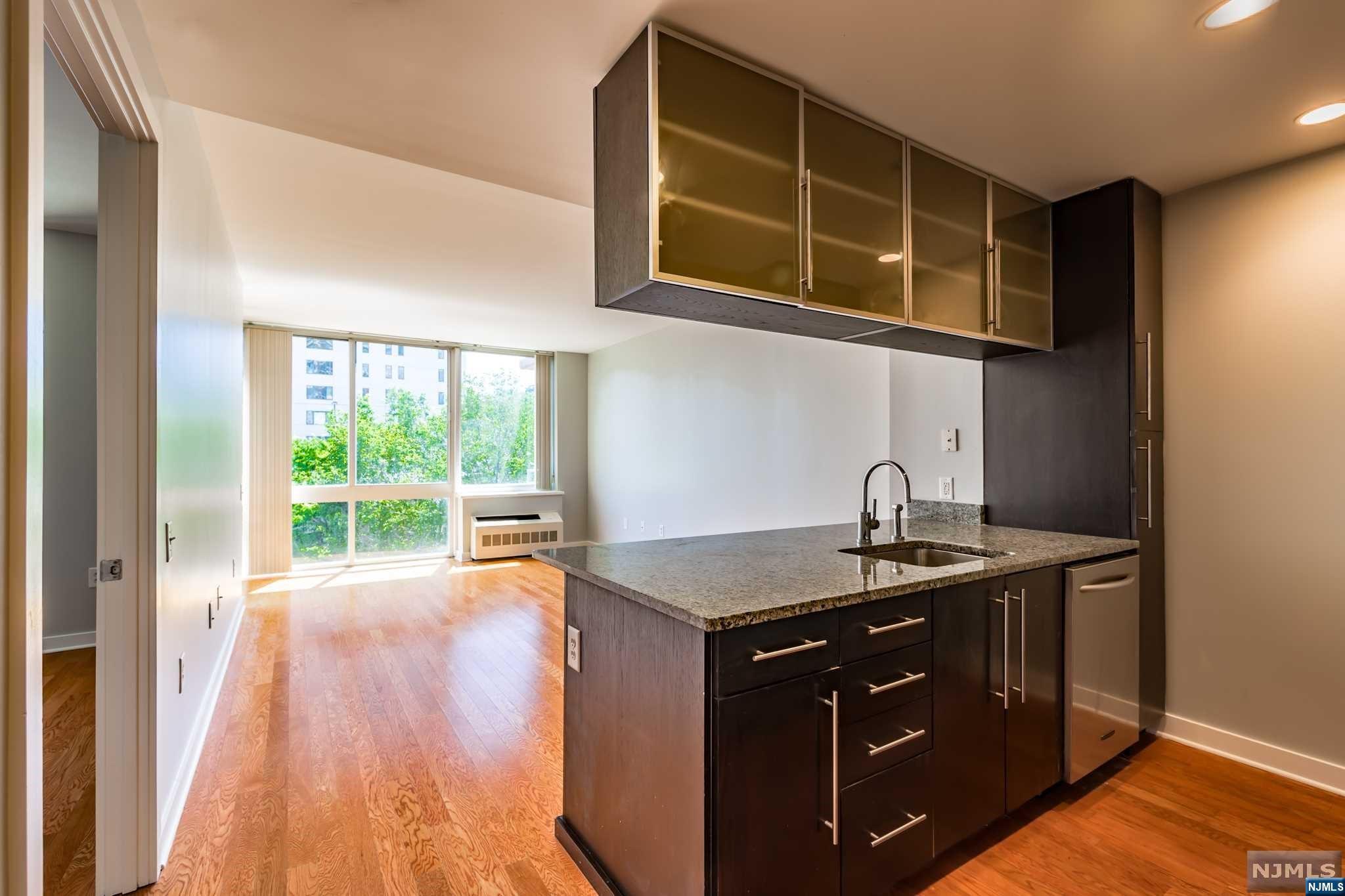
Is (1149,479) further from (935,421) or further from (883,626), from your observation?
(883,626)

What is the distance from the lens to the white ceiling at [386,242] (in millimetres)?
2758

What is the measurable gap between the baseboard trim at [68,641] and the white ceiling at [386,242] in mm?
2673

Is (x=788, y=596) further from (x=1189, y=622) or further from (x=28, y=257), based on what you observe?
(x=1189, y=622)

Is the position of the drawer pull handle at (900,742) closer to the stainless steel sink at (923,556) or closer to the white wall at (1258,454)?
the stainless steel sink at (923,556)

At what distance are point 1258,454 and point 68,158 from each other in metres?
5.29

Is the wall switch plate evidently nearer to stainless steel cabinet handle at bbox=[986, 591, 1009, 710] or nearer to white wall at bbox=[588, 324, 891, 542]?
stainless steel cabinet handle at bbox=[986, 591, 1009, 710]

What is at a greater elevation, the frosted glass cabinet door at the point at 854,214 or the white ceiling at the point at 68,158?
the white ceiling at the point at 68,158

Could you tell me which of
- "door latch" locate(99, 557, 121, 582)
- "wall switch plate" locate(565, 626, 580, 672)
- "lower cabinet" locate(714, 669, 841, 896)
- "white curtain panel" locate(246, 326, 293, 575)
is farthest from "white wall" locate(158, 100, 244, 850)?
"white curtain panel" locate(246, 326, 293, 575)

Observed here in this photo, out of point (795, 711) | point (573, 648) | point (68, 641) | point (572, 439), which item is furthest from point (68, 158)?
point (572, 439)

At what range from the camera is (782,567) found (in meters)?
1.84

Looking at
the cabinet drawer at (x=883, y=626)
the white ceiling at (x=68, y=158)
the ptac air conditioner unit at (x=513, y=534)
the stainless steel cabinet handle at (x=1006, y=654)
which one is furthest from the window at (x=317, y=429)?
the stainless steel cabinet handle at (x=1006, y=654)

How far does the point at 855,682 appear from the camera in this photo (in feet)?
4.98

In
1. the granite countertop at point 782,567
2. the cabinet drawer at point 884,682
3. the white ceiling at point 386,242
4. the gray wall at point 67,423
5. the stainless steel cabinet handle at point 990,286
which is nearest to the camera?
the granite countertop at point 782,567

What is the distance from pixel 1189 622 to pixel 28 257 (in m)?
3.74
